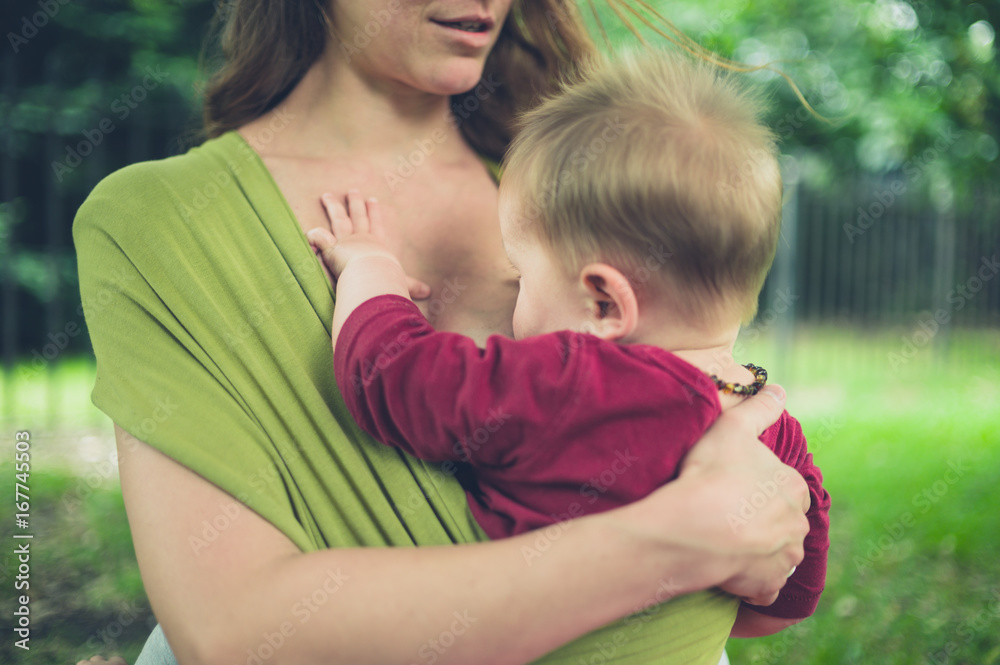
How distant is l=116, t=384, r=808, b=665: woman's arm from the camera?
0.93m

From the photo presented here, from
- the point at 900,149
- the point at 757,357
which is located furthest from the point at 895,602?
the point at 900,149

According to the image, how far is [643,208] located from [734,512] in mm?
416

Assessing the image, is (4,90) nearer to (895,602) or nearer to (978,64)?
(895,602)

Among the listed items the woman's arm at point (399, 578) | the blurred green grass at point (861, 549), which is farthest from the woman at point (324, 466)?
the blurred green grass at point (861, 549)

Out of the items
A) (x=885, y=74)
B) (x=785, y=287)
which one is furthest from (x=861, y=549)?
(x=885, y=74)

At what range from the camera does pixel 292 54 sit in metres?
1.56

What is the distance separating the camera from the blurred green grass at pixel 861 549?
3084 mm

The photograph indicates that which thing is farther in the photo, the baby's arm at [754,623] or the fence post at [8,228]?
the fence post at [8,228]

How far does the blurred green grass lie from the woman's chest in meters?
2.27

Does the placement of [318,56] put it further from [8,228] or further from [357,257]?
[8,228]

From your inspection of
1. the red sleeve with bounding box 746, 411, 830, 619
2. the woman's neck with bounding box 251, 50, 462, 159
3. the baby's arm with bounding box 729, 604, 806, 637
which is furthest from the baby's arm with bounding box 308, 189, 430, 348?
the baby's arm with bounding box 729, 604, 806, 637

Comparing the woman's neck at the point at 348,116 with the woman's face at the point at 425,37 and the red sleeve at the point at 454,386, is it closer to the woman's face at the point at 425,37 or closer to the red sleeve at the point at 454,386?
the woman's face at the point at 425,37

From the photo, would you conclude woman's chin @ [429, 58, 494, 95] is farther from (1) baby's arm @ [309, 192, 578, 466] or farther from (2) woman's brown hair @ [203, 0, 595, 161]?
(1) baby's arm @ [309, 192, 578, 466]

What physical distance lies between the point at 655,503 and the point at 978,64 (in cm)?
881
